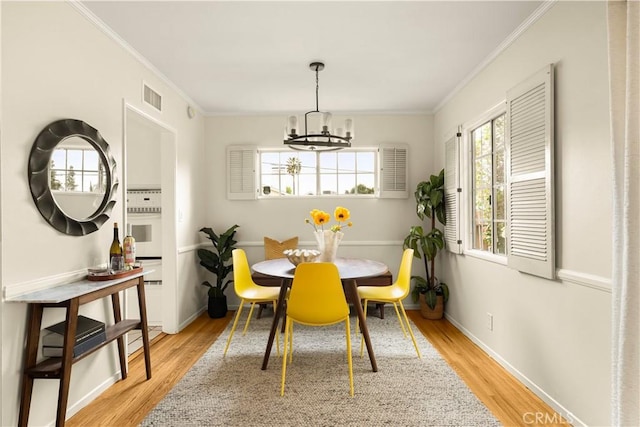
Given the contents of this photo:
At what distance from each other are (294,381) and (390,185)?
2917 mm

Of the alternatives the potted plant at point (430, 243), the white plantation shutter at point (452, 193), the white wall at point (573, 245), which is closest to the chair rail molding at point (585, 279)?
the white wall at point (573, 245)

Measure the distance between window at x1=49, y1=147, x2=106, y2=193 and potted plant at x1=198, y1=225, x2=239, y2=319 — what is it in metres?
2.04

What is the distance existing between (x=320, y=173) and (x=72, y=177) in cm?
316

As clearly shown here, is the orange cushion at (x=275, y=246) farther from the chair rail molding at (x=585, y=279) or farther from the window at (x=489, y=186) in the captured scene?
the chair rail molding at (x=585, y=279)

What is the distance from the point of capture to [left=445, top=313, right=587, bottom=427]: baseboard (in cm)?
212

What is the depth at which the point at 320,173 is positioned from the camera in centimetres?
500

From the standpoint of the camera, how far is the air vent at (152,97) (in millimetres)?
3243

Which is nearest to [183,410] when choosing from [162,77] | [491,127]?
[162,77]

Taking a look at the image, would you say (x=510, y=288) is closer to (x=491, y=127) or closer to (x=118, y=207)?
(x=491, y=127)

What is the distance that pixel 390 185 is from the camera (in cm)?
484

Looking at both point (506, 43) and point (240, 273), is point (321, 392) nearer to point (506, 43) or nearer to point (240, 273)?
point (240, 273)

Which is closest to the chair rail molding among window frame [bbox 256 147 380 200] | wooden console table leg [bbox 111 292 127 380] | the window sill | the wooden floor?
the window sill

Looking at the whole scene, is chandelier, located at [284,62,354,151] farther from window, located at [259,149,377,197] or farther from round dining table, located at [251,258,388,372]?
window, located at [259,149,377,197]

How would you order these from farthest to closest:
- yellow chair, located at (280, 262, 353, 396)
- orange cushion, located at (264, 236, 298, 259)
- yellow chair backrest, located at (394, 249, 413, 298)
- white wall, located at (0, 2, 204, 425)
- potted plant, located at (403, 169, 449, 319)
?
1. orange cushion, located at (264, 236, 298, 259)
2. potted plant, located at (403, 169, 449, 319)
3. yellow chair backrest, located at (394, 249, 413, 298)
4. yellow chair, located at (280, 262, 353, 396)
5. white wall, located at (0, 2, 204, 425)
